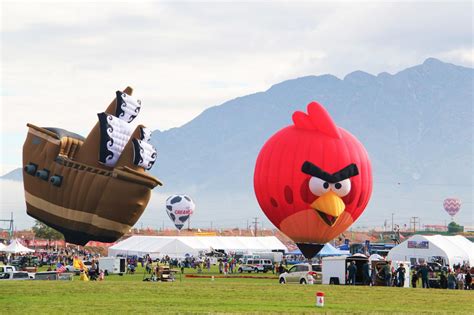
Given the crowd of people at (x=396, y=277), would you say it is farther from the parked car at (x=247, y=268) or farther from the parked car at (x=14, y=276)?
the parked car at (x=247, y=268)

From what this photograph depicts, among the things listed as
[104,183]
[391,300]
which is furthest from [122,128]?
[391,300]

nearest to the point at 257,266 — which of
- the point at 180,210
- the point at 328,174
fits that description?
the point at 328,174

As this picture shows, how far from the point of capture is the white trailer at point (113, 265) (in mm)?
75562

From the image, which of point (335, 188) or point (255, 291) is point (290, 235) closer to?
point (335, 188)

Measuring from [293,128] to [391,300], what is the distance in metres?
30.1

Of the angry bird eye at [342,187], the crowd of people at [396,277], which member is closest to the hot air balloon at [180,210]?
the angry bird eye at [342,187]

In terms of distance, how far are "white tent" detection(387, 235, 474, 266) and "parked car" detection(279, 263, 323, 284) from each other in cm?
3225

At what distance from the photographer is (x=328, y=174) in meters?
67.4

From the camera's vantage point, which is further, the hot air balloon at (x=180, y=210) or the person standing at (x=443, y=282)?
the hot air balloon at (x=180, y=210)

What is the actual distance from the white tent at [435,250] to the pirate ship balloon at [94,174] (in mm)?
44393

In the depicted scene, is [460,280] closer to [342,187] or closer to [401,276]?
[401,276]

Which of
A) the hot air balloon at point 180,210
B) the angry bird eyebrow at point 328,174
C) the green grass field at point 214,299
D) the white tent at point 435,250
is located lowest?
the green grass field at point 214,299

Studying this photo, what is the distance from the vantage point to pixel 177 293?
4566 cm

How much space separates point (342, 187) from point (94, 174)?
21.7 metres
